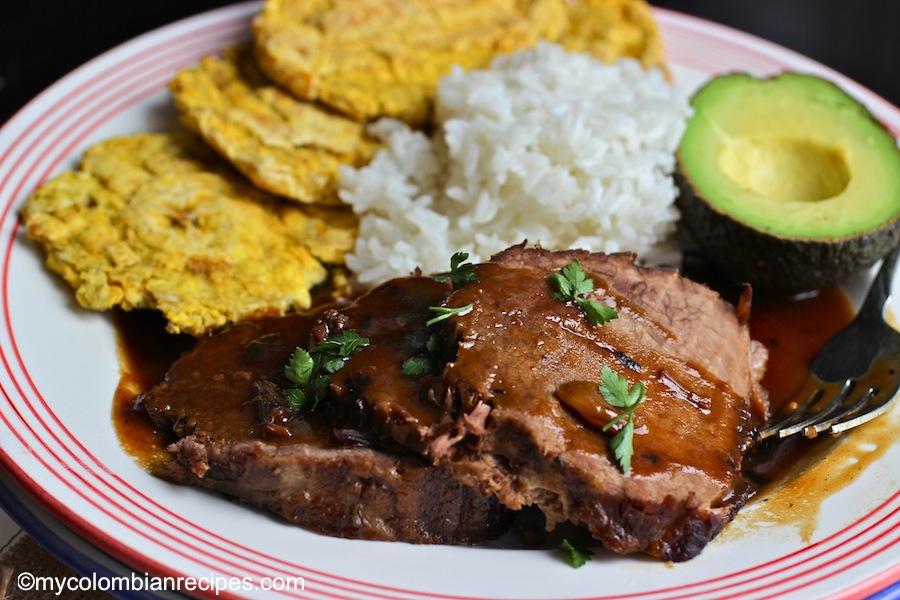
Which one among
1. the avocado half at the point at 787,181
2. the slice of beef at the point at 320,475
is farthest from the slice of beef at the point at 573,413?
the avocado half at the point at 787,181

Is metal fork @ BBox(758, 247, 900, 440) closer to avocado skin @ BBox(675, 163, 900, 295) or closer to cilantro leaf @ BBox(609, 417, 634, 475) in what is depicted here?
avocado skin @ BBox(675, 163, 900, 295)

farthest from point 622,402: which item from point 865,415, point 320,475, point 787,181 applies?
point 787,181

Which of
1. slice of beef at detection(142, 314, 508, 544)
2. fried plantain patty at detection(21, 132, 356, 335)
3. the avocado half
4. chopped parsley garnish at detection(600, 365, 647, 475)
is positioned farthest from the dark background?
chopped parsley garnish at detection(600, 365, 647, 475)

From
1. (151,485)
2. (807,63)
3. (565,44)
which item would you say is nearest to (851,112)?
(807,63)

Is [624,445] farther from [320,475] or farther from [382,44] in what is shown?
[382,44]

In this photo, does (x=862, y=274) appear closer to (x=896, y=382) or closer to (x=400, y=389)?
(x=896, y=382)

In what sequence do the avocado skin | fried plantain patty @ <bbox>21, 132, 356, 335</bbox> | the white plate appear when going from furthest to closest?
1. the avocado skin
2. fried plantain patty @ <bbox>21, 132, 356, 335</bbox>
3. the white plate
